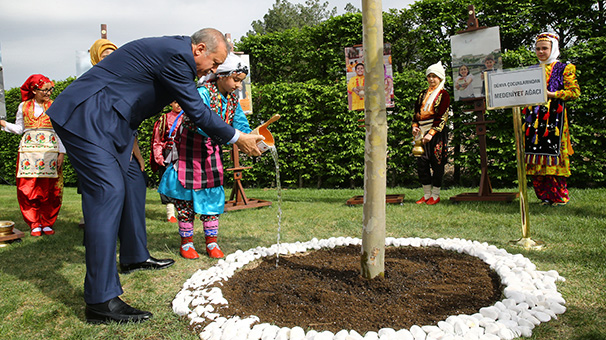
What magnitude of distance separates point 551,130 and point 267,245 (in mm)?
3637

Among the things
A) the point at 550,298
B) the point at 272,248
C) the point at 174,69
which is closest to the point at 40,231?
the point at 272,248

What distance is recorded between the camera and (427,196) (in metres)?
5.81

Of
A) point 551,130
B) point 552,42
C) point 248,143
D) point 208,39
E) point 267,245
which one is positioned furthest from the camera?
point 551,130

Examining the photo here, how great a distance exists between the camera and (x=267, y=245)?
3680mm

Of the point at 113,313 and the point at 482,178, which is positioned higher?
the point at 482,178

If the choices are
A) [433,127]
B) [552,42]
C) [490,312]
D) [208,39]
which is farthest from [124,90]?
[552,42]

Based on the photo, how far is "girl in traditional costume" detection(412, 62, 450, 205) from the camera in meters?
5.60

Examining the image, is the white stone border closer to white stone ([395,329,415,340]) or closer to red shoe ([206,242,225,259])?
white stone ([395,329,415,340])

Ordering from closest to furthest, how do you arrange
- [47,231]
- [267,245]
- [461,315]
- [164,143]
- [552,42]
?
[461,315], [267,245], [47,231], [552,42], [164,143]

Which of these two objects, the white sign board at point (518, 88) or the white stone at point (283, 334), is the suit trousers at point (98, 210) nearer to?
the white stone at point (283, 334)

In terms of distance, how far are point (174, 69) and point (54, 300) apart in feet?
5.31

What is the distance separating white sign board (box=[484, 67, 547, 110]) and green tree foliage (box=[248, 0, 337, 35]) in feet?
77.8

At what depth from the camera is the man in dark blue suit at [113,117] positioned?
7.17ft

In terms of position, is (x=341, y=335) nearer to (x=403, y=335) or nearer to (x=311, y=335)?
(x=311, y=335)
